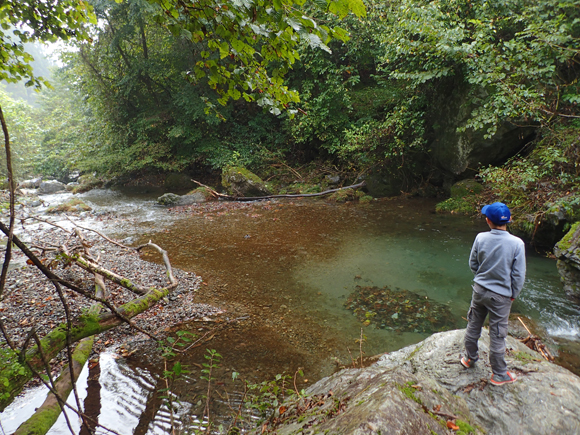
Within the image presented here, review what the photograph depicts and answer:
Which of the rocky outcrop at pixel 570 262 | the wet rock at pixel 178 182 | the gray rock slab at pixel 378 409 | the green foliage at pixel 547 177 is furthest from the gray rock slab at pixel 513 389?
the wet rock at pixel 178 182

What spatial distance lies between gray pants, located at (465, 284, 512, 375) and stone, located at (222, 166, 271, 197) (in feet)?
39.7

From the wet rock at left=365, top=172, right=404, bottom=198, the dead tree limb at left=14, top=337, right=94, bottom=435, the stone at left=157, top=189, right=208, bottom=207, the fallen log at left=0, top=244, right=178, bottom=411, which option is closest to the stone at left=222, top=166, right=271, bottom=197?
the stone at left=157, top=189, right=208, bottom=207

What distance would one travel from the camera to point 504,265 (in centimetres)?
294

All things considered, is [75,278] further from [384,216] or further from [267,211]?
[384,216]

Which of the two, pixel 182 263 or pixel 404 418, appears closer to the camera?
pixel 404 418

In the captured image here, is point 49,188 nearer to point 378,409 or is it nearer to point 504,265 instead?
point 378,409

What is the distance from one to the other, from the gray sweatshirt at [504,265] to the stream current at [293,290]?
1543mm

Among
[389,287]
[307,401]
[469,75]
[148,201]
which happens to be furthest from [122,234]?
[469,75]

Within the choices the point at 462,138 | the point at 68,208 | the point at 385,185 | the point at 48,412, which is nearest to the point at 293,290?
the point at 48,412

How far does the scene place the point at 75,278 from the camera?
19.6ft

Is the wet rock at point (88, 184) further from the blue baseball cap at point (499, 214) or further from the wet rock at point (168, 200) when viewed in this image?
the blue baseball cap at point (499, 214)

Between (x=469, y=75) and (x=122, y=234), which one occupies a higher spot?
(x=469, y=75)

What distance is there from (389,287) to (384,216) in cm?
514

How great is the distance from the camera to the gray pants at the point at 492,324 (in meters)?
2.86
